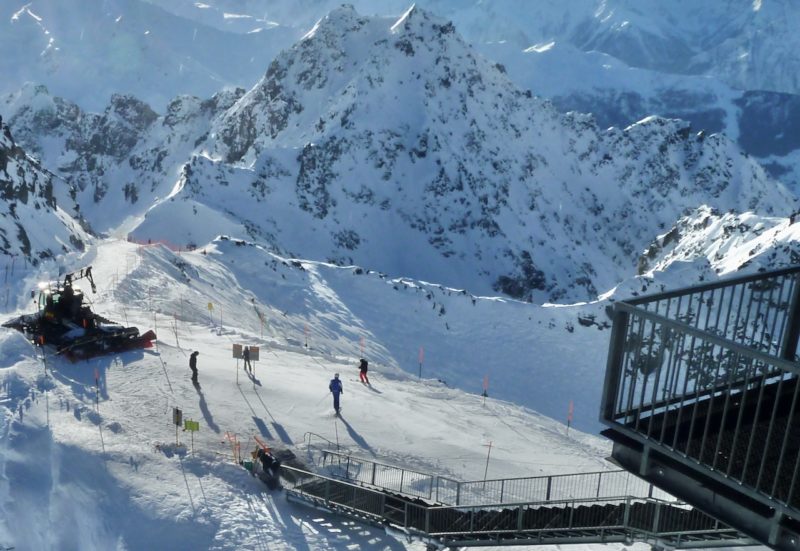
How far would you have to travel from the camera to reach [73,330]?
2812 centimetres

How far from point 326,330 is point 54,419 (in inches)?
1208

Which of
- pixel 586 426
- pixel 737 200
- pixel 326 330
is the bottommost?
pixel 586 426

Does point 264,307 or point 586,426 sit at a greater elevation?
point 264,307

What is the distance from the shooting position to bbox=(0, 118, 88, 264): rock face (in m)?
53.1

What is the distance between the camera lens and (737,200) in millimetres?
173250

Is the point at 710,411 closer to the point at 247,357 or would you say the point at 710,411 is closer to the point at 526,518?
the point at 526,518

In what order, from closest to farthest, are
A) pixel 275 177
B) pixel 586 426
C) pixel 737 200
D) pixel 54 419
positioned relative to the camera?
pixel 54 419, pixel 586 426, pixel 275 177, pixel 737 200

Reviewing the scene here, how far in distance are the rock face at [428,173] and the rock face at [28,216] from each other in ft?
94.8

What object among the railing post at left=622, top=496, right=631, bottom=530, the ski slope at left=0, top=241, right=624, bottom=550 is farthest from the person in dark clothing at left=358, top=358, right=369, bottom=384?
the railing post at left=622, top=496, right=631, bottom=530

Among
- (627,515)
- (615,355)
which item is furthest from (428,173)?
(615,355)

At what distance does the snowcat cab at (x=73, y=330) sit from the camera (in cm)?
2756

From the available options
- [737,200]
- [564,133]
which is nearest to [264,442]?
[564,133]

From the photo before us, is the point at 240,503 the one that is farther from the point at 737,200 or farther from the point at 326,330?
the point at 737,200

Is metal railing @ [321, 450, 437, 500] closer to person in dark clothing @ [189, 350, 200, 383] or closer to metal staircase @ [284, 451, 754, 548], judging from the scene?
metal staircase @ [284, 451, 754, 548]
